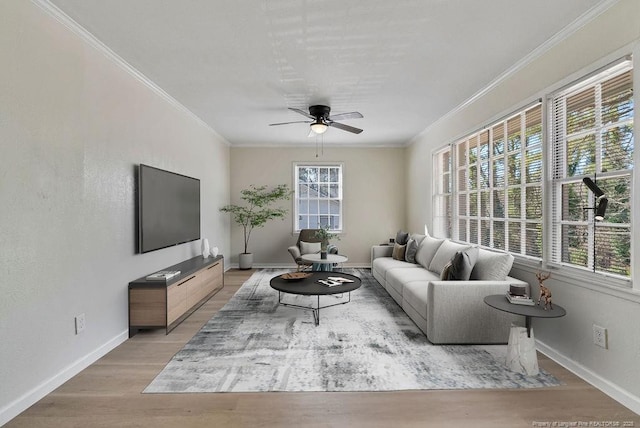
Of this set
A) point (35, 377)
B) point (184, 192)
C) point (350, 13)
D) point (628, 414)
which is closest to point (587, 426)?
point (628, 414)

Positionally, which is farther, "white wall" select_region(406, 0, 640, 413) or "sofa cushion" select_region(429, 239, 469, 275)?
"sofa cushion" select_region(429, 239, 469, 275)

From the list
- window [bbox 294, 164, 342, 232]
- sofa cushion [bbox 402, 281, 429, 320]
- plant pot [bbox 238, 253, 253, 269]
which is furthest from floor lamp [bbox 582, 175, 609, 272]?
plant pot [bbox 238, 253, 253, 269]

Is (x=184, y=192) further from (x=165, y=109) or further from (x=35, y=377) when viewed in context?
(x=35, y=377)

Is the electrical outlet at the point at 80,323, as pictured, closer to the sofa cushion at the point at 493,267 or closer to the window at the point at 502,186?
the sofa cushion at the point at 493,267

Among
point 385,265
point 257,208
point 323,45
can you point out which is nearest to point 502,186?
point 385,265

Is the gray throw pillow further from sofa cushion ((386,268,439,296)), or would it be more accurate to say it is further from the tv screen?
the tv screen

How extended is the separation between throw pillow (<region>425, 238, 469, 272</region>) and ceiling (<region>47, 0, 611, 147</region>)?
1.90 m

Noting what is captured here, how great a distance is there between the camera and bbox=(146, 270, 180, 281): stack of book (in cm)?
331

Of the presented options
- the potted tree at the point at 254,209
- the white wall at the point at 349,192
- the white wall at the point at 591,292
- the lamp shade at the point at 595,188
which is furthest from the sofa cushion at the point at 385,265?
→ the lamp shade at the point at 595,188

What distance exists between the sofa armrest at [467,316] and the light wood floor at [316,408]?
608 mm

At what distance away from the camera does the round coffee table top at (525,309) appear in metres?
2.33

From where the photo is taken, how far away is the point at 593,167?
2.47 meters

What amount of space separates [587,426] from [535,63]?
2864 mm

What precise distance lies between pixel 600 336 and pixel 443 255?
2.03 m
